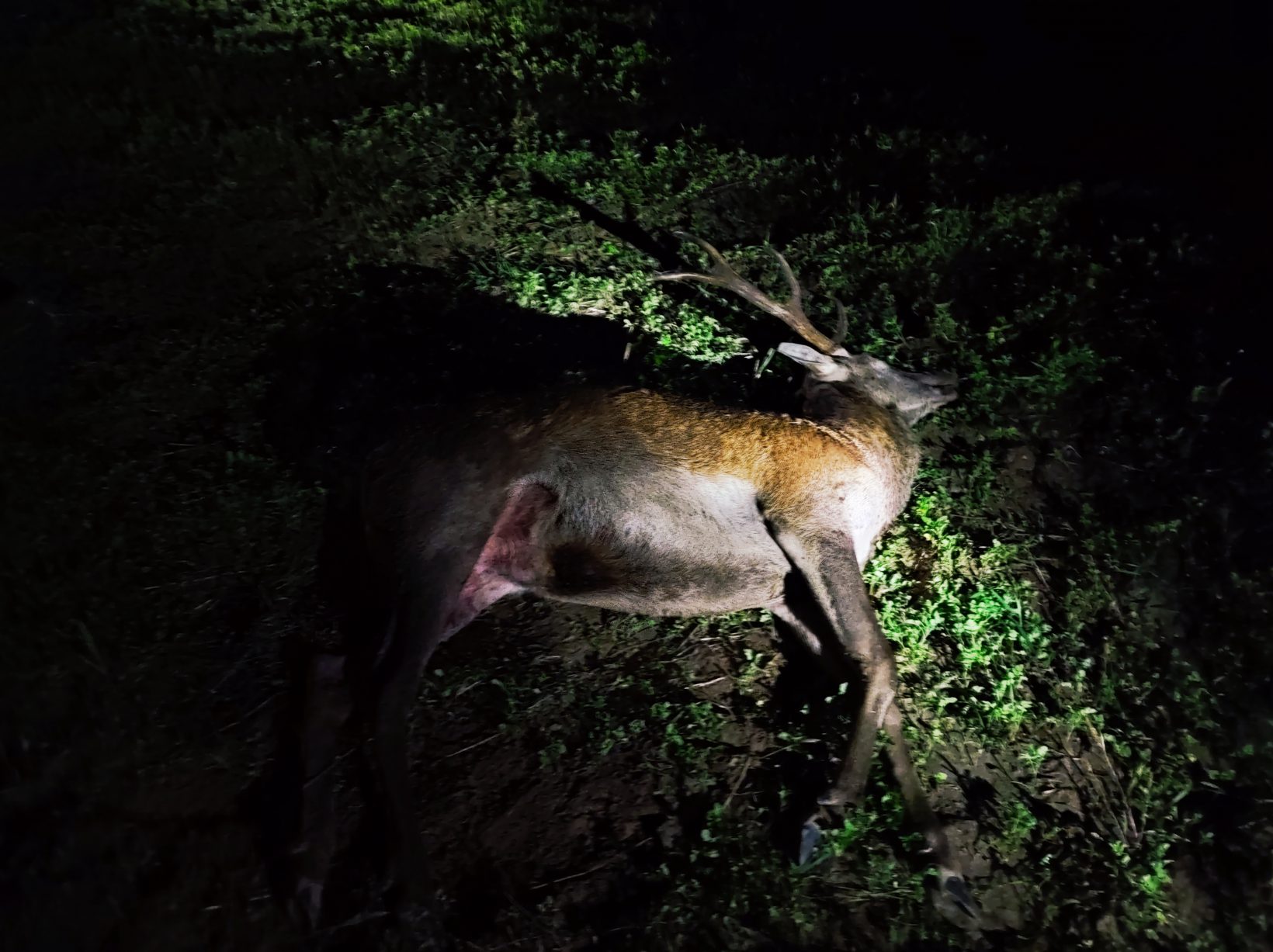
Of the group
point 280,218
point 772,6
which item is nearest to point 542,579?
point 280,218

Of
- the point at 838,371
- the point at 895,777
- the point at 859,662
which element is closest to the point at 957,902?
the point at 895,777

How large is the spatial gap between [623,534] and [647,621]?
739 mm

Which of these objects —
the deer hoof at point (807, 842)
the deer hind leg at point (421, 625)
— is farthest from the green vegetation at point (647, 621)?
the deer hind leg at point (421, 625)

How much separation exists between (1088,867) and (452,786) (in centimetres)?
263

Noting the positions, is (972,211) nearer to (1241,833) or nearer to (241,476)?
(1241,833)

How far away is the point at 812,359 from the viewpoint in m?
4.46

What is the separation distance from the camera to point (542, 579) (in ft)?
11.9

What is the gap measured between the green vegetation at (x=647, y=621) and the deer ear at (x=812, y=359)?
87 cm

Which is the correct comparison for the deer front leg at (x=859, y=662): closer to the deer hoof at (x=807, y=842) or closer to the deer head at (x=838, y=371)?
the deer hoof at (x=807, y=842)

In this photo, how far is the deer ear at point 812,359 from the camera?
4.41 metres

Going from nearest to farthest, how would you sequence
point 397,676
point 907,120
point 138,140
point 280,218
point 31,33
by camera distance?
point 397,676, point 280,218, point 138,140, point 907,120, point 31,33

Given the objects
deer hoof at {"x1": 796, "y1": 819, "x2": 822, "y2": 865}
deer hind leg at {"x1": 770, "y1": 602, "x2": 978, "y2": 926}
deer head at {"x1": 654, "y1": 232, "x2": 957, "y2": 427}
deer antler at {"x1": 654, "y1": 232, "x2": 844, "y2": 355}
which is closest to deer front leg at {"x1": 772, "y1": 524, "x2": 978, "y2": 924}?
deer hind leg at {"x1": 770, "y1": 602, "x2": 978, "y2": 926}

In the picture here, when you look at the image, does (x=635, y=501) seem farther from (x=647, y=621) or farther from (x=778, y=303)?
(x=778, y=303)

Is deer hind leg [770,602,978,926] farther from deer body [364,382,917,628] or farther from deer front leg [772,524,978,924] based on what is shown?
deer body [364,382,917,628]
